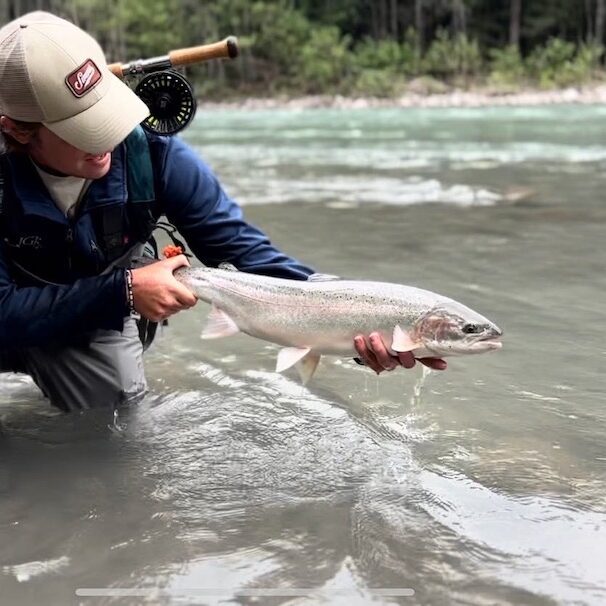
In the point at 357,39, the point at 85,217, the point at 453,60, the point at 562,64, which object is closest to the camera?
the point at 85,217

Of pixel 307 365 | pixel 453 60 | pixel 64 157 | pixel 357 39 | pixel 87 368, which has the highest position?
pixel 64 157

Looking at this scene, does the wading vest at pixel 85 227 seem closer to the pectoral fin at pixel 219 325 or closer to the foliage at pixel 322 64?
the pectoral fin at pixel 219 325

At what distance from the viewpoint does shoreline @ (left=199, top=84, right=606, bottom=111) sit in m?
47.2

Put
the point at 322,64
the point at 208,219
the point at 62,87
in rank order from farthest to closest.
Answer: the point at 322,64
the point at 208,219
the point at 62,87

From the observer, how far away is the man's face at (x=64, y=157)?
3148 millimetres

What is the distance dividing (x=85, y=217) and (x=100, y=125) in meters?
0.52

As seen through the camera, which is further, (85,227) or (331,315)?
(85,227)

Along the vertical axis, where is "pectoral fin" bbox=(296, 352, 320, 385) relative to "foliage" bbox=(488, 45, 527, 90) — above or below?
above

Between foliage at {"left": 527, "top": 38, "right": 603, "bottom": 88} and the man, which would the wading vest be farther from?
foliage at {"left": 527, "top": 38, "right": 603, "bottom": 88}

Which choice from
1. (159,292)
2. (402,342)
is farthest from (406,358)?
(159,292)

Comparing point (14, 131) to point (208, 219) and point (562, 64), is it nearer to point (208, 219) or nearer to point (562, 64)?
point (208, 219)

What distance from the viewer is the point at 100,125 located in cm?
303

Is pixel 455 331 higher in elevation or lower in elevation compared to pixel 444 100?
higher

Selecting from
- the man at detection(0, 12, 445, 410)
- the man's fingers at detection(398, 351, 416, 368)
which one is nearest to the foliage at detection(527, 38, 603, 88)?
the man at detection(0, 12, 445, 410)
